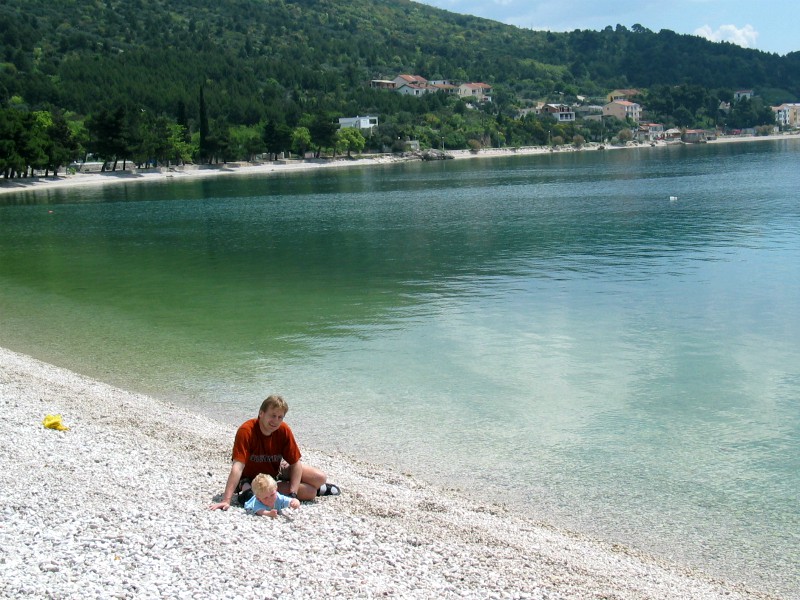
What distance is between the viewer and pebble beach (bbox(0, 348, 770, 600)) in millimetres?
6855

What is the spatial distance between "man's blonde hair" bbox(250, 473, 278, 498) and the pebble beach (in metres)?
0.24

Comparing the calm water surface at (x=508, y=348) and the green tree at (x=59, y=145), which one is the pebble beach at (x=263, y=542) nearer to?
the calm water surface at (x=508, y=348)

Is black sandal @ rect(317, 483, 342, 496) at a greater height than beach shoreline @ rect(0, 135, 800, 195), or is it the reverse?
beach shoreline @ rect(0, 135, 800, 195)

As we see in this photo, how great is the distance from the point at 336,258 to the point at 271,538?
26.7 m

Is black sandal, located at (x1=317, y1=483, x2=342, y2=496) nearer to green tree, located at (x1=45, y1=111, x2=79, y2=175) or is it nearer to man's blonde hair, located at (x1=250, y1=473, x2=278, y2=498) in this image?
man's blonde hair, located at (x1=250, y1=473, x2=278, y2=498)

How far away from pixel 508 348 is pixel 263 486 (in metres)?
10.5

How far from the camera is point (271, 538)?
7848 millimetres

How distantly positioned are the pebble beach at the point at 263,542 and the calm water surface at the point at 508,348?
1.05 metres

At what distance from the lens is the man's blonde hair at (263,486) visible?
332 inches

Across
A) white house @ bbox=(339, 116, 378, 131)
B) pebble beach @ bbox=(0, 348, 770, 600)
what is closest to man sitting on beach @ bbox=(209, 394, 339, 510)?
pebble beach @ bbox=(0, 348, 770, 600)

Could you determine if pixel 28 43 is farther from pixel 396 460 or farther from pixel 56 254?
pixel 396 460

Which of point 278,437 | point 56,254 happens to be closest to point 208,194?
point 56,254

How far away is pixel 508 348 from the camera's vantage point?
18.2 meters

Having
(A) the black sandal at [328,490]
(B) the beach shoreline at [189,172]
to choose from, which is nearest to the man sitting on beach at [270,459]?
(A) the black sandal at [328,490]
